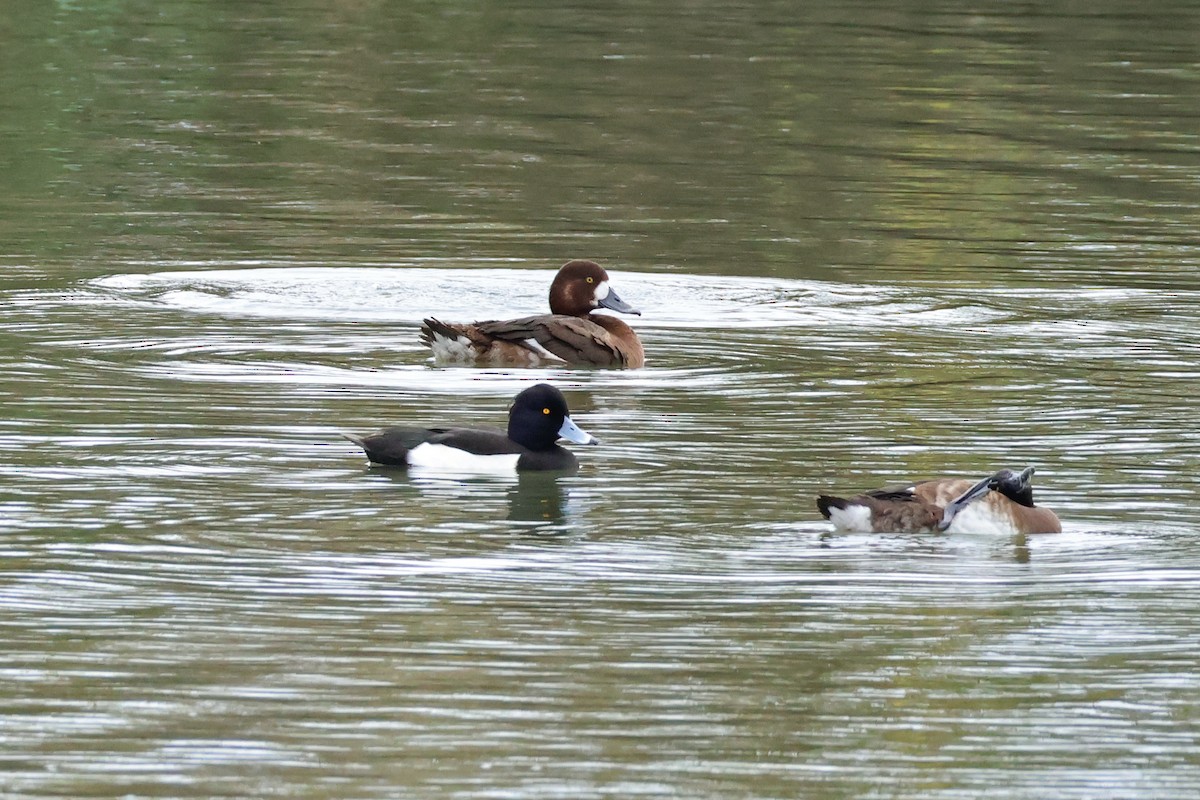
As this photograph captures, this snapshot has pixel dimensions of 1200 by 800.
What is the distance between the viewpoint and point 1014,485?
32.0 feet

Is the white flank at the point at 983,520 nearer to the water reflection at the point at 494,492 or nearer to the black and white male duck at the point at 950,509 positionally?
the black and white male duck at the point at 950,509

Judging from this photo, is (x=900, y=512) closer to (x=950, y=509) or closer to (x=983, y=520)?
(x=950, y=509)

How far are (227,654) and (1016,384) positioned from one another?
279 inches

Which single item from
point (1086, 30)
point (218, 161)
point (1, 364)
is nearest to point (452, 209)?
point (218, 161)

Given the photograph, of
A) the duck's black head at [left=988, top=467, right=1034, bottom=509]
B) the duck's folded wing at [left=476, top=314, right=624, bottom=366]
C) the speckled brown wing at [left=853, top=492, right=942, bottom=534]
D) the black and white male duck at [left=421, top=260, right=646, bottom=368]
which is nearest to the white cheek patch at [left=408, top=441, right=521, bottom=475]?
the speckled brown wing at [left=853, top=492, right=942, bottom=534]

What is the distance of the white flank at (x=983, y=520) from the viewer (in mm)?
9828

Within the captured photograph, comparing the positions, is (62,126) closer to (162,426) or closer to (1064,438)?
(162,426)

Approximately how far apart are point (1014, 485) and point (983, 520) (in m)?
0.22

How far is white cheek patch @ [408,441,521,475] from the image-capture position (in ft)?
37.2

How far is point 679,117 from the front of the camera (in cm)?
2720

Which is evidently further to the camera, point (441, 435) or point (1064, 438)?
point (1064, 438)

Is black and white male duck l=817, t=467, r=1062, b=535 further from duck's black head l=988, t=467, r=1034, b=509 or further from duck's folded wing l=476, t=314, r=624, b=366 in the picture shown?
duck's folded wing l=476, t=314, r=624, b=366

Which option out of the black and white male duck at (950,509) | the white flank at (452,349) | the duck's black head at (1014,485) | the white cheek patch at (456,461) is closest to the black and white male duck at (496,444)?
the white cheek patch at (456,461)

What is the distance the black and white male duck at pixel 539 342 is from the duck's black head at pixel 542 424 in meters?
2.65
